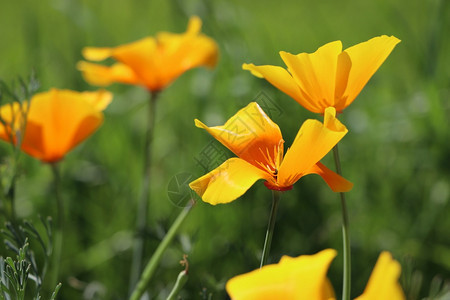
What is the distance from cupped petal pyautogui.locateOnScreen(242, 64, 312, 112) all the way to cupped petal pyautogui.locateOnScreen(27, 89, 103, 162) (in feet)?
1.04

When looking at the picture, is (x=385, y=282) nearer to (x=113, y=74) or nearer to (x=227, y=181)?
(x=227, y=181)

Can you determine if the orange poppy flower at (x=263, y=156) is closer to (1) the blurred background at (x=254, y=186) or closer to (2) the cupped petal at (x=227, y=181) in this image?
(2) the cupped petal at (x=227, y=181)

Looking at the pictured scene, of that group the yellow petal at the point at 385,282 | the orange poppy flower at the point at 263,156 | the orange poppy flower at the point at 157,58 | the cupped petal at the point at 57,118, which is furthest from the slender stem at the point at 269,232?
the orange poppy flower at the point at 157,58

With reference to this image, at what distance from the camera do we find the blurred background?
1.10 metres

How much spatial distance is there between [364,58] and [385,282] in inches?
8.6

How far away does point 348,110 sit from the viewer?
1455 mm

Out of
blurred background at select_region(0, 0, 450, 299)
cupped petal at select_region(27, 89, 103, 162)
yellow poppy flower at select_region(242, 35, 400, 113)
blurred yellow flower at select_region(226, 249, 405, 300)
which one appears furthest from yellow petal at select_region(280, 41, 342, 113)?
blurred background at select_region(0, 0, 450, 299)

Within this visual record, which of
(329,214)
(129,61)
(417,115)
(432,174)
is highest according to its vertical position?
(129,61)

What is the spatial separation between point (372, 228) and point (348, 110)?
0.37 metres

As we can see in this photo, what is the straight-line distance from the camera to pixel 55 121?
2.40ft

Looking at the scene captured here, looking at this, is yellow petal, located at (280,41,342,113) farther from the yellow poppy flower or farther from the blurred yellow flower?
the blurred yellow flower

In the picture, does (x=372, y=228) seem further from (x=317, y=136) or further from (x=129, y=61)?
(x=317, y=136)

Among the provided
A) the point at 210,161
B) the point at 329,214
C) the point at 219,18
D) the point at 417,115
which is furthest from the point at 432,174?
the point at 210,161

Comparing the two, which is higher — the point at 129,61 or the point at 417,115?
the point at 129,61
